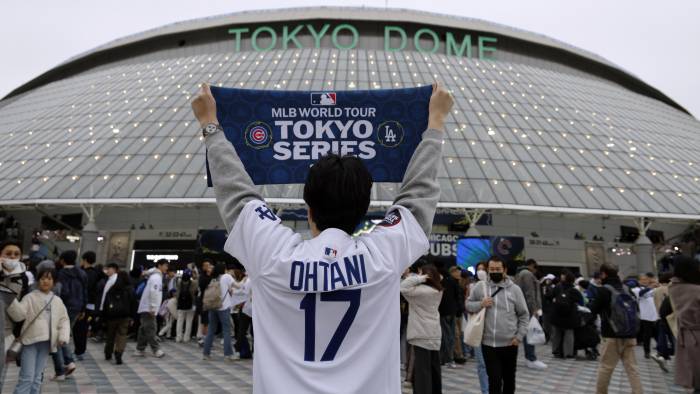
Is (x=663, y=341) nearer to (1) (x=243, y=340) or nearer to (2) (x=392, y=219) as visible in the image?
(1) (x=243, y=340)

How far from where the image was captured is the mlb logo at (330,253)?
5.05ft

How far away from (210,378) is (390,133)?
22.4 ft

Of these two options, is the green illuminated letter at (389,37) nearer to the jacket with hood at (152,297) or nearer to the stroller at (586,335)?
the stroller at (586,335)

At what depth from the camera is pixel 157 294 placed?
10.7 meters

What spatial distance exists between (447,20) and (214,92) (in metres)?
36.9

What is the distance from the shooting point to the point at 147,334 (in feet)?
35.9

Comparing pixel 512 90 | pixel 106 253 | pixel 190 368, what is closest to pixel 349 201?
pixel 190 368

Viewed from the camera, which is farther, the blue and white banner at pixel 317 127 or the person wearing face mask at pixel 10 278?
the person wearing face mask at pixel 10 278

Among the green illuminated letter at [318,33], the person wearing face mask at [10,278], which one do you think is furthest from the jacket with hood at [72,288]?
the green illuminated letter at [318,33]

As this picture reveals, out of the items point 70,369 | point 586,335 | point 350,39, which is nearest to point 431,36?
point 350,39

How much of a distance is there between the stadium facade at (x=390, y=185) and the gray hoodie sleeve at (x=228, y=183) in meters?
18.4

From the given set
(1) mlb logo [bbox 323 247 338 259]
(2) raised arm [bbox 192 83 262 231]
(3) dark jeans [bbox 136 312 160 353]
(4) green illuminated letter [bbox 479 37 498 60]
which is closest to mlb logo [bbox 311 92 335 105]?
(2) raised arm [bbox 192 83 262 231]

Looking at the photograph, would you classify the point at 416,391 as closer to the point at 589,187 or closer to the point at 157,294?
the point at 157,294

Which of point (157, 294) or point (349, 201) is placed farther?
point (157, 294)
